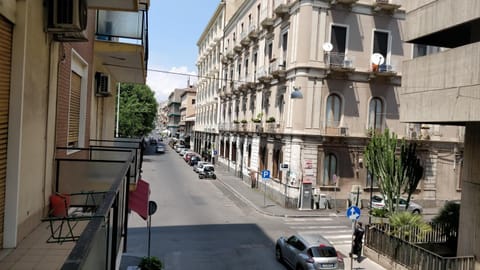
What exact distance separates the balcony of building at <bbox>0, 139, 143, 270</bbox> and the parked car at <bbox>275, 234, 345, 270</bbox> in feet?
24.6

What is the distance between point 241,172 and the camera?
39.5 metres

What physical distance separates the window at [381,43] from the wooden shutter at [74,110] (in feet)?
77.1

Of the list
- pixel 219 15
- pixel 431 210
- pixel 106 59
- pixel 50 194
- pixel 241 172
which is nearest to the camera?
pixel 50 194

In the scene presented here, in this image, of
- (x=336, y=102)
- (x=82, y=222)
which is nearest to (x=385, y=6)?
(x=336, y=102)

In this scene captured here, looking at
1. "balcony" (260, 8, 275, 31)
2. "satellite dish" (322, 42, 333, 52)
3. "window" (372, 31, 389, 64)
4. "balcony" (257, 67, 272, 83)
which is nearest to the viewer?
"satellite dish" (322, 42, 333, 52)

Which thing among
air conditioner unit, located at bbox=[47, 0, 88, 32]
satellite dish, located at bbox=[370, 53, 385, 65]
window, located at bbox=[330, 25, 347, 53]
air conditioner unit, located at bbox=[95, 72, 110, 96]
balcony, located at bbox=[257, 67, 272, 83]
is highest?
window, located at bbox=[330, 25, 347, 53]

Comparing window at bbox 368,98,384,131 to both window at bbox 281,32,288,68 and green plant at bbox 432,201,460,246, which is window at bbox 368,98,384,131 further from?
green plant at bbox 432,201,460,246

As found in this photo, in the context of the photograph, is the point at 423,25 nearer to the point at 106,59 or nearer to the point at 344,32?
the point at 106,59

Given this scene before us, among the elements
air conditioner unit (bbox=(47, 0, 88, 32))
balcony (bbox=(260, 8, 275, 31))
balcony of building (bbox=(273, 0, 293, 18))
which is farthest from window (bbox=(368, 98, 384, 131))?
air conditioner unit (bbox=(47, 0, 88, 32))

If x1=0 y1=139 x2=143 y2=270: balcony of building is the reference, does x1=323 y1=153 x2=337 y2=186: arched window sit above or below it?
below

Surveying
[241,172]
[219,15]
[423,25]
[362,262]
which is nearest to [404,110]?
[423,25]

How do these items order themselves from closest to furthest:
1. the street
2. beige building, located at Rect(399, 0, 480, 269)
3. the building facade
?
the building facade
beige building, located at Rect(399, 0, 480, 269)
the street

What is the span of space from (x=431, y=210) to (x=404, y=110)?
17.2 m

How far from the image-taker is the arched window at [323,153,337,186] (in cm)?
2652
